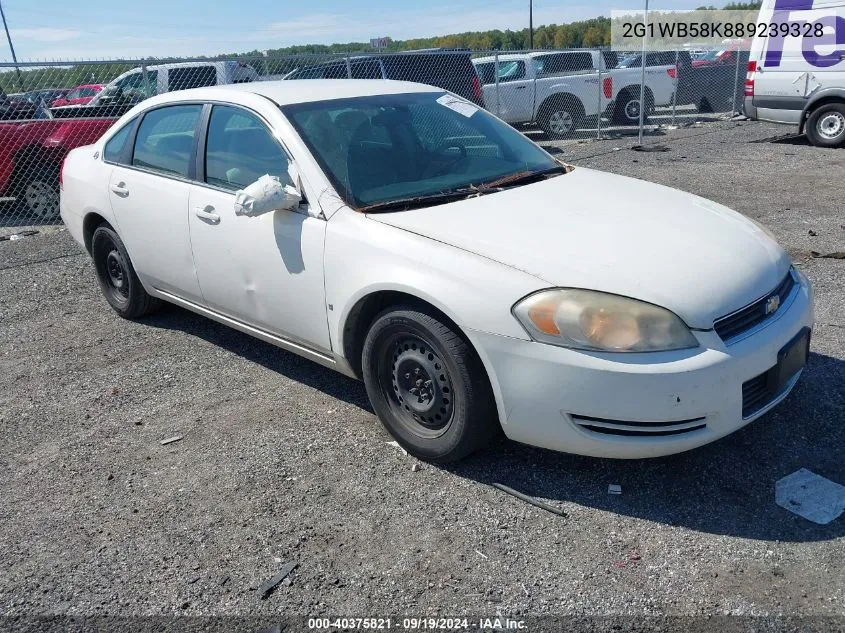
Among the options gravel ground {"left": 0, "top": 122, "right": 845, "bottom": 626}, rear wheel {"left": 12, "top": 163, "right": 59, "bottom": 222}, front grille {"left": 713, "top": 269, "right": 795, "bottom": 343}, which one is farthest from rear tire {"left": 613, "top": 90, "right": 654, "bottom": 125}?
front grille {"left": 713, "top": 269, "right": 795, "bottom": 343}

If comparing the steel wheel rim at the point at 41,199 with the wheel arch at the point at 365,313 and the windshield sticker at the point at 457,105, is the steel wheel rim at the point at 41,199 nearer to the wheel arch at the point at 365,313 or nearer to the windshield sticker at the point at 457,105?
the windshield sticker at the point at 457,105

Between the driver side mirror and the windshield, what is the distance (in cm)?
21

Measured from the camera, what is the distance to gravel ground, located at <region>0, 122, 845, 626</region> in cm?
267

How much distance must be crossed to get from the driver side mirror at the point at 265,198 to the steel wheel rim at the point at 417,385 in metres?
0.86

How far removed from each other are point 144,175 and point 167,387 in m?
1.35

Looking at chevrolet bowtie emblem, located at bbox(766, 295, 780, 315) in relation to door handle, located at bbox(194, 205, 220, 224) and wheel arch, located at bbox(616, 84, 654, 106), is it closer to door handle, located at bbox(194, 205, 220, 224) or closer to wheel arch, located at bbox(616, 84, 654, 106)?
door handle, located at bbox(194, 205, 220, 224)

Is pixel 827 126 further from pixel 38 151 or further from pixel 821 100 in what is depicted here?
pixel 38 151

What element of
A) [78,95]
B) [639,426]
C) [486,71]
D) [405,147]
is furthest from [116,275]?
[486,71]

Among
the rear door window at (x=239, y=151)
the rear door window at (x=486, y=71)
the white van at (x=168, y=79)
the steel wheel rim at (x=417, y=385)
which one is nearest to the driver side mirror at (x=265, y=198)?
the rear door window at (x=239, y=151)

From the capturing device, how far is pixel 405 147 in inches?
160

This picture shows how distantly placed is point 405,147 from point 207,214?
3.77 feet

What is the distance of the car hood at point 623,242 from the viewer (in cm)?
297

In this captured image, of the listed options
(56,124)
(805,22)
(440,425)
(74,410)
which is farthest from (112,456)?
(805,22)

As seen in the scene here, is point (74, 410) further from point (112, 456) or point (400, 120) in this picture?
point (400, 120)
